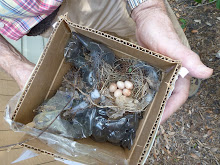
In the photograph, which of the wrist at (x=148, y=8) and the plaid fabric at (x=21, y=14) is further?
the wrist at (x=148, y=8)

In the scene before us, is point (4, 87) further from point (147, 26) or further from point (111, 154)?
point (147, 26)

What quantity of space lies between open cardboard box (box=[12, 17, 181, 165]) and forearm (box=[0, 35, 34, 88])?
12 centimetres

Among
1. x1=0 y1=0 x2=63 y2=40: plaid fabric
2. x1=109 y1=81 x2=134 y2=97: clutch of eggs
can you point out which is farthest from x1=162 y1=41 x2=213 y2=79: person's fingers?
x1=0 y1=0 x2=63 y2=40: plaid fabric

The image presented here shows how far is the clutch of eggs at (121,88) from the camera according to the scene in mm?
956

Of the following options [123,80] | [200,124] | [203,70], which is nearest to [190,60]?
[203,70]

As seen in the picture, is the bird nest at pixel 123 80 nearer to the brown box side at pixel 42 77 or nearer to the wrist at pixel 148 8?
the brown box side at pixel 42 77

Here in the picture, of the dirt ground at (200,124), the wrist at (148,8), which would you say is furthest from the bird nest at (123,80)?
A: the dirt ground at (200,124)

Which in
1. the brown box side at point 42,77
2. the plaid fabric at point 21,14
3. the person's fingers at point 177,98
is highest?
the plaid fabric at point 21,14

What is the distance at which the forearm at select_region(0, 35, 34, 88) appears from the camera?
929mm

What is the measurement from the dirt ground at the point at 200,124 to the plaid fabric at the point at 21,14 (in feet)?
4.01

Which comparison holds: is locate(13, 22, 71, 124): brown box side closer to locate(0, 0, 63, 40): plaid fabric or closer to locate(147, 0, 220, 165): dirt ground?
locate(0, 0, 63, 40): plaid fabric

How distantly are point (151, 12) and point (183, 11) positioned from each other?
90 cm

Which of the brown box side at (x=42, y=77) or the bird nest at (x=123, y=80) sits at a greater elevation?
the brown box side at (x=42, y=77)

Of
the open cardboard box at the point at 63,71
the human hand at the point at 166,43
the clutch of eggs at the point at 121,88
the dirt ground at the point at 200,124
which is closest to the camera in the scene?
the open cardboard box at the point at 63,71
